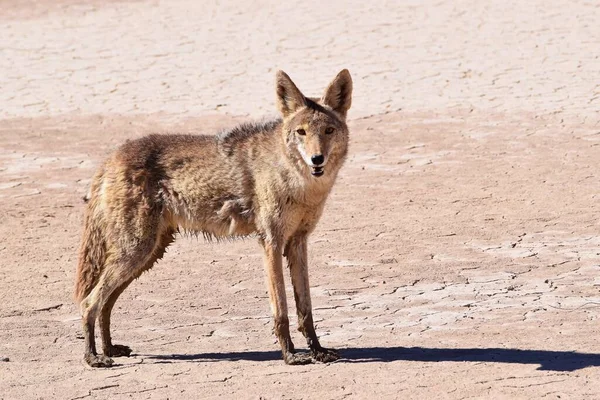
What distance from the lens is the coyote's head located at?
7.11 meters

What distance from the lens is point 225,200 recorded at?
24.3 feet

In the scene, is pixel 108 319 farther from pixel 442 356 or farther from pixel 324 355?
Result: pixel 442 356

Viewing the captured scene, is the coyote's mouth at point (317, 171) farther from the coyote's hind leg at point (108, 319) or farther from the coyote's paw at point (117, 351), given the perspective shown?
the coyote's paw at point (117, 351)

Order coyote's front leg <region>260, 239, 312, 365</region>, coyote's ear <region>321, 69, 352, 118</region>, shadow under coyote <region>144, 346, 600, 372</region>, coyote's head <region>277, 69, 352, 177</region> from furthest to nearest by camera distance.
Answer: coyote's ear <region>321, 69, 352, 118</region>, coyote's front leg <region>260, 239, 312, 365</region>, coyote's head <region>277, 69, 352, 177</region>, shadow under coyote <region>144, 346, 600, 372</region>

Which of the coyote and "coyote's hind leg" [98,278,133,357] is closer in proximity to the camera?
the coyote

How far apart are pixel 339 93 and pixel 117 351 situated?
7.20 feet

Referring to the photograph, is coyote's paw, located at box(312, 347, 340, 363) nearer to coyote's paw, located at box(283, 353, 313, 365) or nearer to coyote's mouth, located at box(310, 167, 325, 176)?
coyote's paw, located at box(283, 353, 313, 365)

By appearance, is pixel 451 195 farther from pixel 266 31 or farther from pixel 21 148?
pixel 266 31

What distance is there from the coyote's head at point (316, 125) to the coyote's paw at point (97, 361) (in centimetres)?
173

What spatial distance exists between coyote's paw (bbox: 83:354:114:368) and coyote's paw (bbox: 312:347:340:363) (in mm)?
1294

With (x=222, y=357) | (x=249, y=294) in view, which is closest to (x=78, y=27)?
(x=249, y=294)

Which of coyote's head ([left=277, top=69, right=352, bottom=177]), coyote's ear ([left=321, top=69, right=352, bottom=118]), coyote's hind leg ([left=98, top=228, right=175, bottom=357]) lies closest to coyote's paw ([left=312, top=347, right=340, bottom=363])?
coyote's head ([left=277, top=69, right=352, bottom=177])

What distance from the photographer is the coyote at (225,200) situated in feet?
23.8

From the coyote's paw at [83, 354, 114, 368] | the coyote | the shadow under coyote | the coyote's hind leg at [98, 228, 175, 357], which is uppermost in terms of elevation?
the coyote
